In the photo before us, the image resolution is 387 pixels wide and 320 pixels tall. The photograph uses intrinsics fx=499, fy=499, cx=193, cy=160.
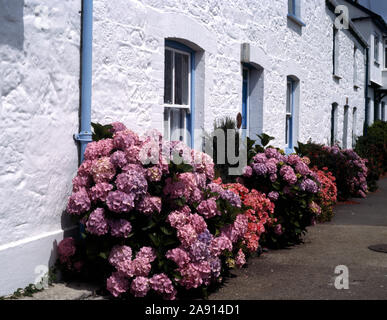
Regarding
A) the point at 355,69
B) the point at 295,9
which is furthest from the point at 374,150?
the point at 295,9

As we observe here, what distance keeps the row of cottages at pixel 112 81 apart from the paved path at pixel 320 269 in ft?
5.91

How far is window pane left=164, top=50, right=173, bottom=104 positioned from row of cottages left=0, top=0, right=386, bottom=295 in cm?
1

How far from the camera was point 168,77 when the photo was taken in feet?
21.3

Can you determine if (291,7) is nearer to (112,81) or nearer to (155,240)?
(112,81)

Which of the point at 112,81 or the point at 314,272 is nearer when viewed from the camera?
the point at 112,81

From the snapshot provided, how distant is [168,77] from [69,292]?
3.18 metres

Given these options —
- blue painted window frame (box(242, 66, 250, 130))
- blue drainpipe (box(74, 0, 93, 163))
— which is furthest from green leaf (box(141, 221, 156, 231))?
blue painted window frame (box(242, 66, 250, 130))

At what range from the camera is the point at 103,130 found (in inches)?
196

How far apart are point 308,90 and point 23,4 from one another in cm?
877

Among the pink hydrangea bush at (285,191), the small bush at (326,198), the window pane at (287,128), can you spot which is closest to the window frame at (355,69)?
the window pane at (287,128)

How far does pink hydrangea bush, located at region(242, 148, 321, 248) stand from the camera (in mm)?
6562

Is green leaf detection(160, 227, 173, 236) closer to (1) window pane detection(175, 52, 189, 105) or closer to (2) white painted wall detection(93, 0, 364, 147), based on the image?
(2) white painted wall detection(93, 0, 364, 147)
